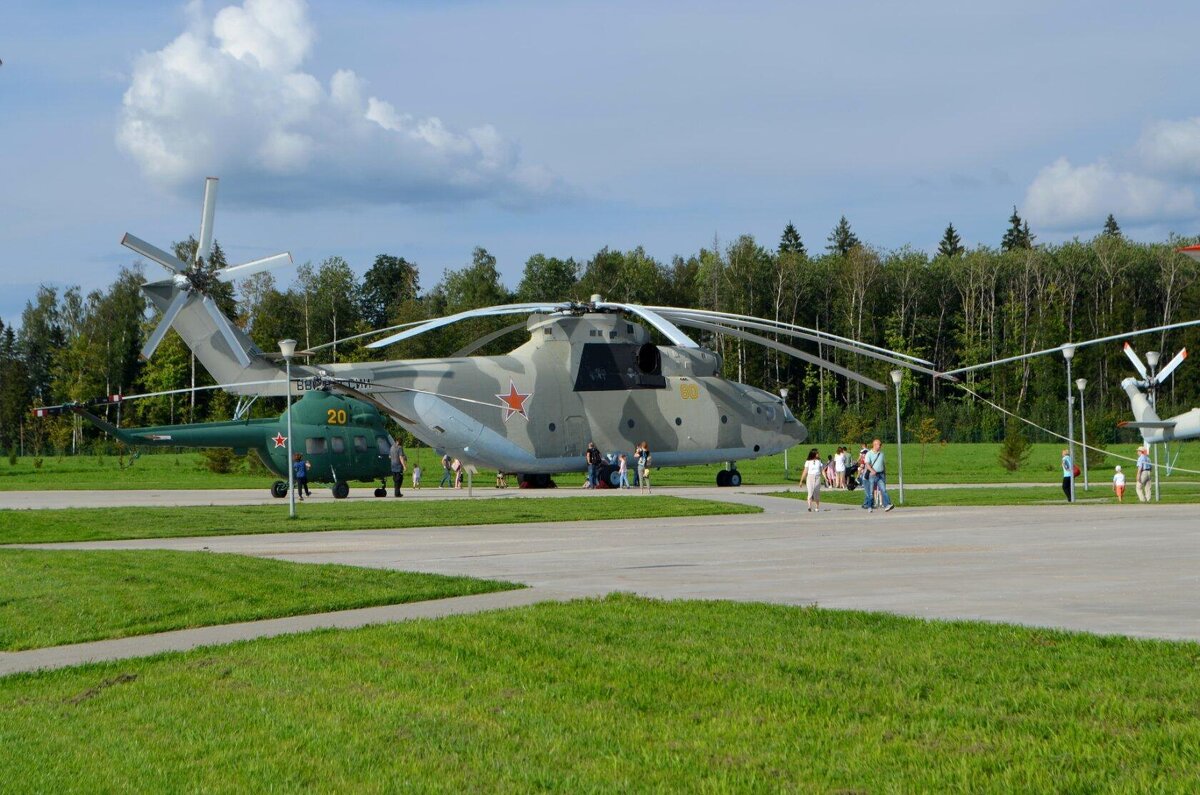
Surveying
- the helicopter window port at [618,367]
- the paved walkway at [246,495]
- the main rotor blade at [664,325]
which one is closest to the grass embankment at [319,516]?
the paved walkway at [246,495]

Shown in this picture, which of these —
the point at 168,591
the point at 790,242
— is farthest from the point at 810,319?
the point at 168,591

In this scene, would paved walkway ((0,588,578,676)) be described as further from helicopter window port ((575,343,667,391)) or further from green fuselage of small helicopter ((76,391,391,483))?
helicopter window port ((575,343,667,391))

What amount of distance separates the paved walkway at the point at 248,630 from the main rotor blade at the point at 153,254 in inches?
954

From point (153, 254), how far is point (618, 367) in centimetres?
1428

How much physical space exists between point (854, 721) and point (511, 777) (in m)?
2.01

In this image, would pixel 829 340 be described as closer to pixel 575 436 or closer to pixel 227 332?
A: pixel 575 436

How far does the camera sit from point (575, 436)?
1612 inches

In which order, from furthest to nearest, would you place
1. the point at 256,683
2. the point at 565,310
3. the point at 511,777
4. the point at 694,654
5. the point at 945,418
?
the point at 945,418 < the point at 565,310 < the point at 694,654 < the point at 256,683 < the point at 511,777

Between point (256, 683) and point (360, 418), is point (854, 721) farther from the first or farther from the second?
point (360, 418)

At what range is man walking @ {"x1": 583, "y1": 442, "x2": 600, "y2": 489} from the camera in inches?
1617

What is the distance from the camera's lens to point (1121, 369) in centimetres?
9400

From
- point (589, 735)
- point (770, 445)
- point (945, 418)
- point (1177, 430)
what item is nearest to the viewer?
point (589, 735)

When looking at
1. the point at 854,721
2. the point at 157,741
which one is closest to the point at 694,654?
the point at 854,721

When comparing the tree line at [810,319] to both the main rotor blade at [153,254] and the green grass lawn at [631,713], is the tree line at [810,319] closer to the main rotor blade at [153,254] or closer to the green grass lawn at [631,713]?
the main rotor blade at [153,254]
